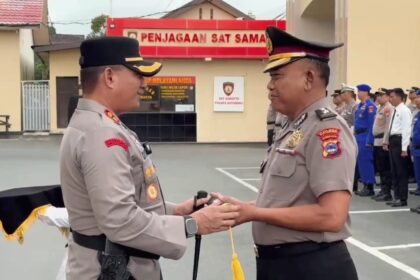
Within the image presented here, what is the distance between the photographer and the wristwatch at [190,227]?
7.36 ft

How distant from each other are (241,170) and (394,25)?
4.89 metres

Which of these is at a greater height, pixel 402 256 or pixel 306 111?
pixel 306 111

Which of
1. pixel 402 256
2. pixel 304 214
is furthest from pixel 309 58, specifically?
pixel 402 256

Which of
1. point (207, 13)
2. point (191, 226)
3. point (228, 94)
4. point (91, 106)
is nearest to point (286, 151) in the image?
point (191, 226)

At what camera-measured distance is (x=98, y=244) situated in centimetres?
223

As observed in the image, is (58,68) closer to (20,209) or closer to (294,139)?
(20,209)

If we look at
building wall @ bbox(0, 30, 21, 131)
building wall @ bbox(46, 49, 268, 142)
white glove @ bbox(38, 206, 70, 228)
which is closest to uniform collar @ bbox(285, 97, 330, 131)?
white glove @ bbox(38, 206, 70, 228)

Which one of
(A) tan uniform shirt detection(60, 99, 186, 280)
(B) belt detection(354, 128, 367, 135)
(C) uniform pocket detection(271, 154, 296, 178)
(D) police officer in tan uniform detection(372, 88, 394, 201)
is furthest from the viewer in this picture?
(B) belt detection(354, 128, 367, 135)

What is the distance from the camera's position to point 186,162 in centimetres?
1473

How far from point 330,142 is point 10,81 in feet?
71.9

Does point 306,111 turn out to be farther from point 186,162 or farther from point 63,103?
point 63,103

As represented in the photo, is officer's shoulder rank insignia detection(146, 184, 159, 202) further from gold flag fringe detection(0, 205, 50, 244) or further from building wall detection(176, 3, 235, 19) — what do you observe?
building wall detection(176, 3, 235, 19)

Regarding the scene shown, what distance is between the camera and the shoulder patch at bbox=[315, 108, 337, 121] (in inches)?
90.6

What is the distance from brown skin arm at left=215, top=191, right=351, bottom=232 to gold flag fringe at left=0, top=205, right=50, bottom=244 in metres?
1.48
